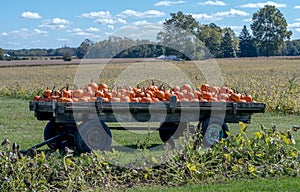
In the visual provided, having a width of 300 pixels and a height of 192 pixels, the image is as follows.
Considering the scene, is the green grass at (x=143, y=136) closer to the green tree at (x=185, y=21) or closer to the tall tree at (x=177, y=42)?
the tall tree at (x=177, y=42)

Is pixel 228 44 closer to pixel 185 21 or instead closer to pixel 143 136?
pixel 185 21

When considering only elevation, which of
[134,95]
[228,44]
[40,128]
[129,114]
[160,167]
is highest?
[228,44]

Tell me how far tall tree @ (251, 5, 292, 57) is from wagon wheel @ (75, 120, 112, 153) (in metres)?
91.8

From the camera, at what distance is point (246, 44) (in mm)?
100375

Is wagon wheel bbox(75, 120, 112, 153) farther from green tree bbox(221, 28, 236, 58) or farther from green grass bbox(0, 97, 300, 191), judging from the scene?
green tree bbox(221, 28, 236, 58)

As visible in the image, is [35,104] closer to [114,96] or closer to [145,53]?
[114,96]

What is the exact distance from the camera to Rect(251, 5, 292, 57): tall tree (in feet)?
321

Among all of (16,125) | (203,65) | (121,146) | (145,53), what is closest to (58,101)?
(121,146)

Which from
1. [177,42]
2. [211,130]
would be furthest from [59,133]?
[177,42]

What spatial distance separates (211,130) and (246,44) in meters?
94.1

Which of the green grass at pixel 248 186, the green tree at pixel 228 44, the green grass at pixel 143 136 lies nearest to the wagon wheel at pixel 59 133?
the green grass at pixel 143 136

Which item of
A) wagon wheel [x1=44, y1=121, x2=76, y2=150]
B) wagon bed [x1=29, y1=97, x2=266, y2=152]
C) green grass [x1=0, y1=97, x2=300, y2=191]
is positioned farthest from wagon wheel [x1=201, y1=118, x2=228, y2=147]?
wagon wheel [x1=44, y1=121, x2=76, y2=150]

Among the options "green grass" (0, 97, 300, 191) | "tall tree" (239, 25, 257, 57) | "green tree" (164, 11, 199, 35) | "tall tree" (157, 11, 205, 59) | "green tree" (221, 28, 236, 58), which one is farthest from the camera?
"tall tree" (239, 25, 257, 57)

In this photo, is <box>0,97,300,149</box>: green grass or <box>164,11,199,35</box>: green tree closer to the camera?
<box>0,97,300,149</box>: green grass
